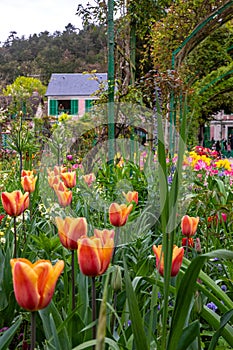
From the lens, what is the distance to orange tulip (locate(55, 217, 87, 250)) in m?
0.81

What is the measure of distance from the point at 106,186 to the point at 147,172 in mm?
373

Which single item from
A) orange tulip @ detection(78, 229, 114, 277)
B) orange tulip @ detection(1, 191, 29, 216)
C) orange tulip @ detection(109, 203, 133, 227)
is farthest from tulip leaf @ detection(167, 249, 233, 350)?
orange tulip @ detection(1, 191, 29, 216)

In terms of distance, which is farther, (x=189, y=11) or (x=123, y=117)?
(x=189, y=11)

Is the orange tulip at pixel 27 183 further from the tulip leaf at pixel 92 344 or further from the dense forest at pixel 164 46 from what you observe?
the tulip leaf at pixel 92 344

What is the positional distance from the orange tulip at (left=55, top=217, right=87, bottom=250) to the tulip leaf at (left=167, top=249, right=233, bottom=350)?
0.23 meters

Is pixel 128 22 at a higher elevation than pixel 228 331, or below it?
higher

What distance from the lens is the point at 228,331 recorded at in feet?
2.69

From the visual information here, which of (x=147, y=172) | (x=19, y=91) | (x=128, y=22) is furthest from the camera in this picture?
(x=19, y=91)

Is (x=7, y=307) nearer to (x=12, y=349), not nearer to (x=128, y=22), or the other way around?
(x=12, y=349)

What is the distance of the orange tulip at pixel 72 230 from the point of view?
809 millimetres

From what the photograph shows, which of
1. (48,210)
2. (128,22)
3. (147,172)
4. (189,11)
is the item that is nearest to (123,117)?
(128,22)

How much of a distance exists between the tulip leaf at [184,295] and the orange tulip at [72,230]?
228 mm

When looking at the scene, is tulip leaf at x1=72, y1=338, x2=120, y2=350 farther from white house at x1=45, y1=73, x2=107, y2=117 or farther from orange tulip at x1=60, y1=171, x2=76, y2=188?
white house at x1=45, y1=73, x2=107, y2=117

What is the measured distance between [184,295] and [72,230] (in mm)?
247
